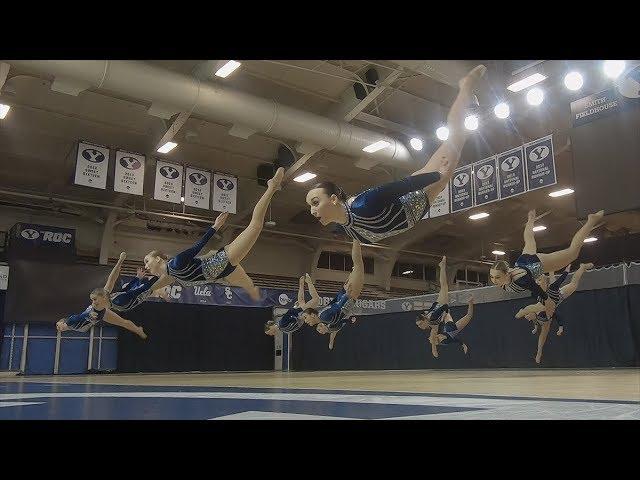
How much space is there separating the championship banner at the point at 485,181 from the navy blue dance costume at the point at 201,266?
14.6 ft

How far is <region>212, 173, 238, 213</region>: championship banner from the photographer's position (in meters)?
10.2

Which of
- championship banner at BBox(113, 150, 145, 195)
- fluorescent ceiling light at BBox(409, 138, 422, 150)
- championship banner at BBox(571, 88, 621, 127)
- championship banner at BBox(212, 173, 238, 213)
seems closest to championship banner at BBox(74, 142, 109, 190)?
championship banner at BBox(113, 150, 145, 195)

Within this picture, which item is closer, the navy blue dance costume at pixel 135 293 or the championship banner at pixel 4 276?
the navy blue dance costume at pixel 135 293

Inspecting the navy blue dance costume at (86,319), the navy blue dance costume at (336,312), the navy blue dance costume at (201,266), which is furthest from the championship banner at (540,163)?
the navy blue dance costume at (86,319)

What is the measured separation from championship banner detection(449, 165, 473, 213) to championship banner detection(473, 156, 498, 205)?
0.09 metres

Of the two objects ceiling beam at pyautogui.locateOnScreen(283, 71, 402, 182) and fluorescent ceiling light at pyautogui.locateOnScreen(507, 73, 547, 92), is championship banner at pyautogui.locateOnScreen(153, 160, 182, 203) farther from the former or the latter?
fluorescent ceiling light at pyautogui.locateOnScreen(507, 73, 547, 92)

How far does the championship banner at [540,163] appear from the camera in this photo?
7.88m

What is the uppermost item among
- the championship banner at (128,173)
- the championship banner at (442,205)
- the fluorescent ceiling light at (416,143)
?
the fluorescent ceiling light at (416,143)

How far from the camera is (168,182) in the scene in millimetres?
9812

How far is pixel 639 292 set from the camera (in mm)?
8242

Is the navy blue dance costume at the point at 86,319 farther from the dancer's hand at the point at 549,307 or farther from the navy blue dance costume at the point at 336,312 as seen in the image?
the dancer's hand at the point at 549,307

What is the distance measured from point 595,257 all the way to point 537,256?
10416mm
